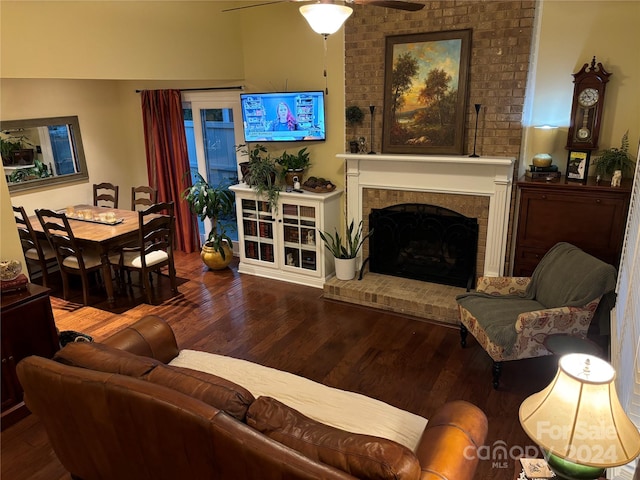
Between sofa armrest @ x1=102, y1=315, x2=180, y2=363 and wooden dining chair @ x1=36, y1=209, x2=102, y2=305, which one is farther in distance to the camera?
wooden dining chair @ x1=36, y1=209, x2=102, y2=305

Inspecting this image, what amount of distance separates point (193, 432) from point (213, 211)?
153 inches

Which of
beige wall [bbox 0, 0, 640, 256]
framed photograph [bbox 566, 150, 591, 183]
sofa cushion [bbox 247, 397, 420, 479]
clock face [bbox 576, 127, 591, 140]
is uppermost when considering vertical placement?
beige wall [bbox 0, 0, 640, 256]

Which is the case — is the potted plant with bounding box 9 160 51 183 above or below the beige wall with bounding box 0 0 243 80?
below

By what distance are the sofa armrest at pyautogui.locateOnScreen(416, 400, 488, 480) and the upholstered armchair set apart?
1167 millimetres

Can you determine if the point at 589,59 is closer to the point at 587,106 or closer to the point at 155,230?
the point at 587,106

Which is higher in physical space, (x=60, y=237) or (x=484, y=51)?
(x=484, y=51)

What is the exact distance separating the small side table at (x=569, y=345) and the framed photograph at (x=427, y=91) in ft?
6.14

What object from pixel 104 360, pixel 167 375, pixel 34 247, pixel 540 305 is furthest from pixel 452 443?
pixel 34 247

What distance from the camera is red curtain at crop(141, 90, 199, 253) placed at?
227 inches

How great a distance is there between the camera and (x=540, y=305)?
349cm

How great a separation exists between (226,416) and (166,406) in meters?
0.25

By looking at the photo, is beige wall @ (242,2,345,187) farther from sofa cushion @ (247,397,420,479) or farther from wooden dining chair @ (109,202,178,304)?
sofa cushion @ (247,397,420,479)

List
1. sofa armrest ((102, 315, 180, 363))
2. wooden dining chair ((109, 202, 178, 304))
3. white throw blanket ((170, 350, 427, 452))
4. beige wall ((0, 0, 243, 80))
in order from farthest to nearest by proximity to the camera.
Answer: wooden dining chair ((109, 202, 178, 304)) < beige wall ((0, 0, 243, 80)) < sofa armrest ((102, 315, 180, 363)) < white throw blanket ((170, 350, 427, 452))

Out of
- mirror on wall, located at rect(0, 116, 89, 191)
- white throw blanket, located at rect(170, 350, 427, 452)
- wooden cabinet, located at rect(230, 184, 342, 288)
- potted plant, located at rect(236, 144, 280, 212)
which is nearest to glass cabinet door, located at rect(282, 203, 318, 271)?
wooden cabinet, located at rect(230, 184, 342, 288)
